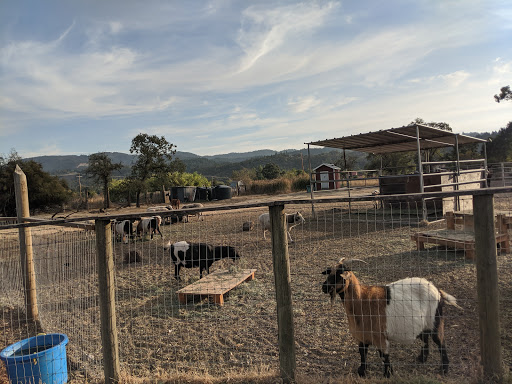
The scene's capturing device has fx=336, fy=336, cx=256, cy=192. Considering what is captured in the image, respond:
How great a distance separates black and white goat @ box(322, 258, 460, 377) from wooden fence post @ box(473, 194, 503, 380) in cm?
43

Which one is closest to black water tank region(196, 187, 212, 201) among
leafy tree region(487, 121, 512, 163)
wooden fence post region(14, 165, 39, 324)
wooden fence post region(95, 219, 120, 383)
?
wooden fence post region(14, 165, 39, 324)

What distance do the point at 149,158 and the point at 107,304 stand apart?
96.2 feet

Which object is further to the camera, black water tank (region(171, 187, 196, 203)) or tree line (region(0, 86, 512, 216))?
black water tank (region(171, 187, 196, 203))

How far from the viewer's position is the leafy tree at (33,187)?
24.6m

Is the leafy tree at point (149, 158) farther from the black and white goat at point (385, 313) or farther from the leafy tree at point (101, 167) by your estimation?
the black and white goat at point (385, 313)

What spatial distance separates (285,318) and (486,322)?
64.5 inches

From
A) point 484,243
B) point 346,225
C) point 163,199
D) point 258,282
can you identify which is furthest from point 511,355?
point 163,199

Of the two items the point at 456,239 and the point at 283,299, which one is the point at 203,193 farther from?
the point at 283,299

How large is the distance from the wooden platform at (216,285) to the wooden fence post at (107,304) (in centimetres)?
225

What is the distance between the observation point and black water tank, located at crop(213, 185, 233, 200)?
36844mm

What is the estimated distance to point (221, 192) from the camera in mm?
36906

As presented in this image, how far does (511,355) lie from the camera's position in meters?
3.31

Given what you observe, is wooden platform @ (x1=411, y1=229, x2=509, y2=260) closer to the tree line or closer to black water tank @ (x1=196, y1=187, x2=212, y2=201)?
the tree line

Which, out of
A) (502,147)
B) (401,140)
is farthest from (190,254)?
(502,147)
